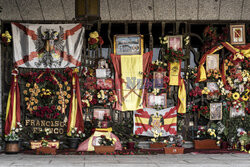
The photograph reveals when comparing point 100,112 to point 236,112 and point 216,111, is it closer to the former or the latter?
point 216,111

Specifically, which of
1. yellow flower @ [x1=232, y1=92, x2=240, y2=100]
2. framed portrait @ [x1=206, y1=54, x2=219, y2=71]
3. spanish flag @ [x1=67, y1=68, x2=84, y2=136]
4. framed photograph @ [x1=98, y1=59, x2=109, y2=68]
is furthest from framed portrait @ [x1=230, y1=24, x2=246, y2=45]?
spanish flag @ [x1=67, y1=68, x2=84, y2=136]

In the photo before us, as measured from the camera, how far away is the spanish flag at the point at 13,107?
9.73 meters

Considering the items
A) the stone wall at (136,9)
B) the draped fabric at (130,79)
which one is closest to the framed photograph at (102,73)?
the draped fabric at (130,79)

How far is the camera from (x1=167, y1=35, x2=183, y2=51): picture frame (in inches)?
406

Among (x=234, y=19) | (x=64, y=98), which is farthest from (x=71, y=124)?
(x=234, y=19)

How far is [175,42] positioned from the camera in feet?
33.9

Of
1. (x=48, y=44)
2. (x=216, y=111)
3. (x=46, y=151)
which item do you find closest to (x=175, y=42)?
(x=216, y=111)

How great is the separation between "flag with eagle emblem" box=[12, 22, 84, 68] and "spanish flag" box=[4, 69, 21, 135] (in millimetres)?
573

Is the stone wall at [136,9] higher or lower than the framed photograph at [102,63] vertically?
higher

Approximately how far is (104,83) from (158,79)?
1.55m

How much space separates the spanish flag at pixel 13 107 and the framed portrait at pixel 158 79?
3.86 m

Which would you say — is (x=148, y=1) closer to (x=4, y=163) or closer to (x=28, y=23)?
(x=28, y=23)

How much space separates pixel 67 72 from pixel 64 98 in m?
0.74

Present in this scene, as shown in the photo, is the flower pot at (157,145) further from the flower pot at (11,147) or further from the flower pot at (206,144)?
the flower pot at (11,147)
